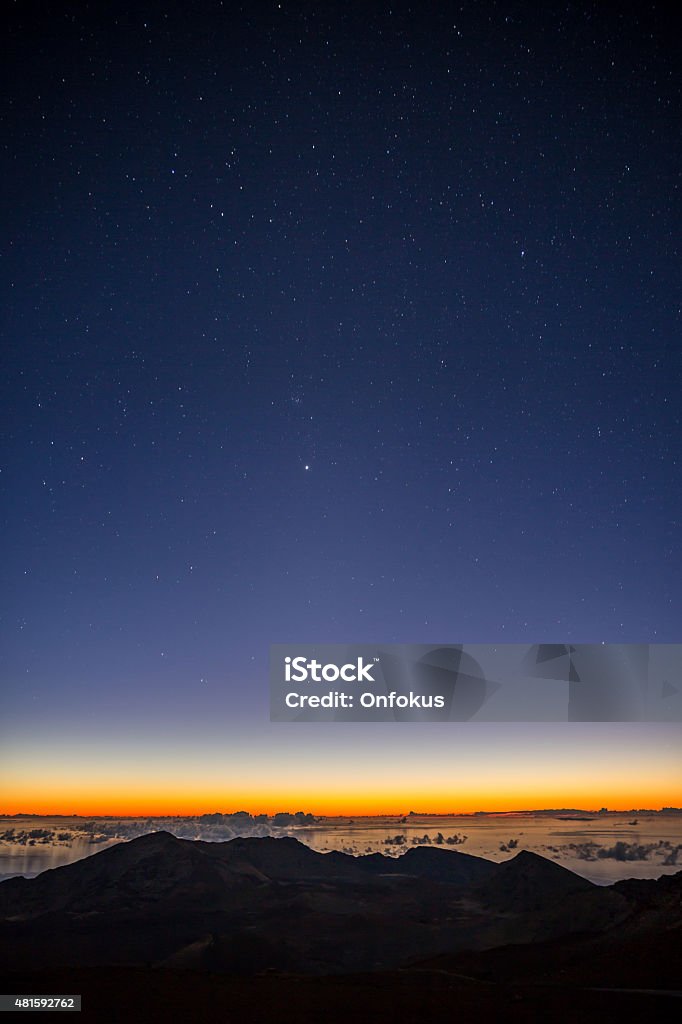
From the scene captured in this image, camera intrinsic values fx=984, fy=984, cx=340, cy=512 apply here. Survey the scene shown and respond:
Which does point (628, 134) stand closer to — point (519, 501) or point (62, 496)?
point (519, 501)

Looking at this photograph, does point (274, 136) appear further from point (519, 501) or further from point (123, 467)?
point (519, 501)

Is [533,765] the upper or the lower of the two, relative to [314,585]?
lower

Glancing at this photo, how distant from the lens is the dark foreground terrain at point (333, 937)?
5.77m

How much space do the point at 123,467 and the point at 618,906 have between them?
14.2 feet

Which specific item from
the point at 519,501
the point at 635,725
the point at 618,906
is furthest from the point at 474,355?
the point at 618,906

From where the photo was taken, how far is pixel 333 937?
6.34m

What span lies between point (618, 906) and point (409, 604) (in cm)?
239

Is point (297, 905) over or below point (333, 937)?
over

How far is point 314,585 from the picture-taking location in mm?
6449

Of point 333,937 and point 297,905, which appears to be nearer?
point 333,937

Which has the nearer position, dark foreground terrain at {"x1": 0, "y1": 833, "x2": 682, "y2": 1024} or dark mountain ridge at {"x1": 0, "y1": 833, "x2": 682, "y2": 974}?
dark foreground terrain at {"x1": 0, "y1": 833, "x2": 682, "y2": 1024}

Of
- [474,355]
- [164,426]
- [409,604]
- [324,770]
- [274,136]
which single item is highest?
[274,136]

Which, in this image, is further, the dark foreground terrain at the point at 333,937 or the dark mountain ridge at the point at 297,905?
the dark mountain ridge at the point at 297,905

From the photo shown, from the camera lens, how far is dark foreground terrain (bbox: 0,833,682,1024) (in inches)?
227
